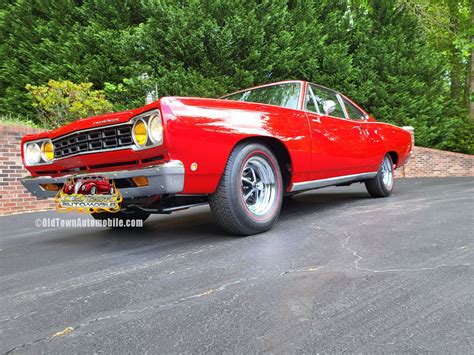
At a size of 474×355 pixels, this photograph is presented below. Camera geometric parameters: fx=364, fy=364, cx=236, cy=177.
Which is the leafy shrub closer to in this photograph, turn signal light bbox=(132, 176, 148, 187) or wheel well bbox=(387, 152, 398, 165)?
turn signal light bbox=(132, 176, 148, 187)

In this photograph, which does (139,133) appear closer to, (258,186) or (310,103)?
(258,186)

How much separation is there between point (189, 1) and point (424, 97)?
8.00 meters

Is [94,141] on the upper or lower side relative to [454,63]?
lower

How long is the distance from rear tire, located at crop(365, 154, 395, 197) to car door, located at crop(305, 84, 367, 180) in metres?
0.73

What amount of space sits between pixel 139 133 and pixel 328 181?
2.30m

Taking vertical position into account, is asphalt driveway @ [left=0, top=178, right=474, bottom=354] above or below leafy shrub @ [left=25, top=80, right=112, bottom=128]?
below

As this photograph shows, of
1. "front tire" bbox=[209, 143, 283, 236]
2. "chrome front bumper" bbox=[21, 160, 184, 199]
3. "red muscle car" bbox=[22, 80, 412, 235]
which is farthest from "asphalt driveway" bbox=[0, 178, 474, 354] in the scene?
"chrome front bumper" bbox=[21, 160, 184, 199]

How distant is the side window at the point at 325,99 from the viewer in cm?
421

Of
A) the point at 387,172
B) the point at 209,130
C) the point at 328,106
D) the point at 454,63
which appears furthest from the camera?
the point at 454,63

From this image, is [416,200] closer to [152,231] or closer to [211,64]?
[152,231]

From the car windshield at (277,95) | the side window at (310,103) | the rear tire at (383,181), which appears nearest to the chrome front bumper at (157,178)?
the car windshield at (277,95)

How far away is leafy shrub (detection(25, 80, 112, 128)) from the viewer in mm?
7462

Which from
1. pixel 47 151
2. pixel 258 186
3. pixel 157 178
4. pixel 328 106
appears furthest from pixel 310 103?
pixel 47 151

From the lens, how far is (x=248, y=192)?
3.19 m
